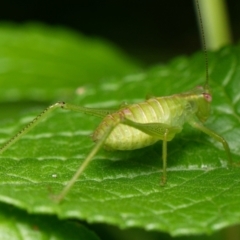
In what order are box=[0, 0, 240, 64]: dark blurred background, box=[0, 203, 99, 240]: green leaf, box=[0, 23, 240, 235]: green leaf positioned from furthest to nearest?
1. box=[0, 0, 240, 64]: dark blurred background
2. box=[0, 203, 99, 240]: green leaf
3. box=[0, 23, 240, 235]: green leaf

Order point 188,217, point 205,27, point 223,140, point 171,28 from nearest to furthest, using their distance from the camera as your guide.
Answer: point 188,217
point 223,140
point 205,27
point 171,28

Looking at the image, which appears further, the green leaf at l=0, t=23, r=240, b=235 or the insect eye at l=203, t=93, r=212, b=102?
the insect eye at l=203, t=93, r=212, b=102

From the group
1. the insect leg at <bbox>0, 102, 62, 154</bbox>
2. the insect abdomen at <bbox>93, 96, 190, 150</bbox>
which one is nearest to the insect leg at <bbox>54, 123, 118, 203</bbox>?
the insect abdomen at <bbox>93, 96, 190, 150</bbox>

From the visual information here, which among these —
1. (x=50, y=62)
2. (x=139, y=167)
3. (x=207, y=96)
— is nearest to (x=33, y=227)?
(x=139, y=167)

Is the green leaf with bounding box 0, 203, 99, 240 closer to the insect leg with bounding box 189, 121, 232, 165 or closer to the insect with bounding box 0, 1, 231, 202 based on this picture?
the insect with bounding box 0, 1, 231, 202

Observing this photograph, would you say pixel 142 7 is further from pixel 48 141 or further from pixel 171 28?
pixel 48 141

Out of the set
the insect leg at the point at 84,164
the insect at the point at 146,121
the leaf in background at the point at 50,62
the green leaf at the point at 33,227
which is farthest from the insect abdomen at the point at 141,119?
the leaf in background at the point at 50,62

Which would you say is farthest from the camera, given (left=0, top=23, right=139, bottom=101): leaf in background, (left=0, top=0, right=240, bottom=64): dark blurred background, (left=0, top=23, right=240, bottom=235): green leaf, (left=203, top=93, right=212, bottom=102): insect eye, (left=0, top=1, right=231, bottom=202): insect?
(left=0, top=0, right=240, bottom=64): dark blurred background

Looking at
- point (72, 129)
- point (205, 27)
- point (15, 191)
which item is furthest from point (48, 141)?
point (205, 27)
